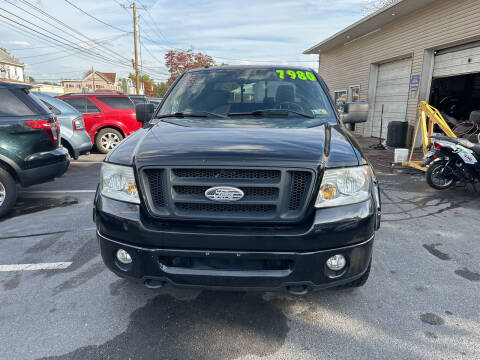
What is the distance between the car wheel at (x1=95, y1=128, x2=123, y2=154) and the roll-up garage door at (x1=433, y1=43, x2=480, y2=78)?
10195 mm

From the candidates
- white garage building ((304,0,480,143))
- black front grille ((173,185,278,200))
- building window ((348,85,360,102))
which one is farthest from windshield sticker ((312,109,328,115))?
building window ((348,85,360,102))

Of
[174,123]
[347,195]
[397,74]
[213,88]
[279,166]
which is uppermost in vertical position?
[397,74]

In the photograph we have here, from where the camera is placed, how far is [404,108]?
11922 millimetres

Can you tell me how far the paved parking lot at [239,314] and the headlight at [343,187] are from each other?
3.04ft

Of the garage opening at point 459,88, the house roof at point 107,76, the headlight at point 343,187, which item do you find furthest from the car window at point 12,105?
the house roof at point 107,76

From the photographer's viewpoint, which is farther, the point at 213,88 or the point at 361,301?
the point at 213,88

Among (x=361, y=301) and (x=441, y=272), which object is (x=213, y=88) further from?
(x=441, y=272)

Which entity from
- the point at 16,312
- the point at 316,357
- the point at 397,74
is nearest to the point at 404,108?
the point at 397,74

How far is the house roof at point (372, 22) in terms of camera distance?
10383 millimetres

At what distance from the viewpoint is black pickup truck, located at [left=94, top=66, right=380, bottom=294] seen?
6.26ft

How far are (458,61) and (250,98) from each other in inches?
365

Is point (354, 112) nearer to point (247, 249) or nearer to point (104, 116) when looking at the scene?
point (247, 249)

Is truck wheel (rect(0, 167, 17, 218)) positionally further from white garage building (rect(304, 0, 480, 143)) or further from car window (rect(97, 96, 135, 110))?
white garage building (rect(304, 0, 480, 143))

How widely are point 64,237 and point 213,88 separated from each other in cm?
243
